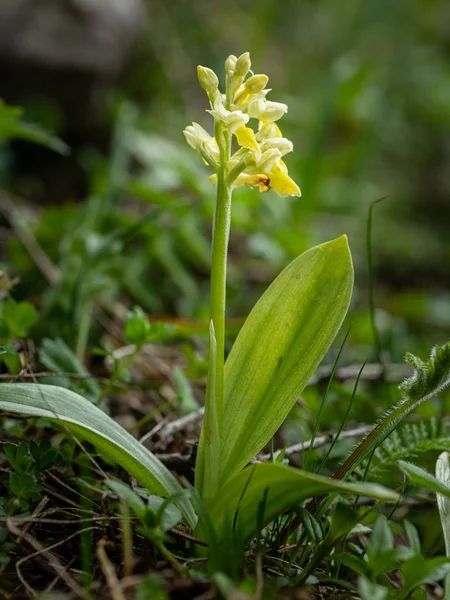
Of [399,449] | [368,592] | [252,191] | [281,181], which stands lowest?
[368,592]

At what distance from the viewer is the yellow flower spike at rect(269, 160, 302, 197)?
3.72 feet

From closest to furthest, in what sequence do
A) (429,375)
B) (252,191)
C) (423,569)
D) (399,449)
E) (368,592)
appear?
(368,592) → (423,569) → (429,375) → (399,449) → (252,191)

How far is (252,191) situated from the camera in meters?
2.49

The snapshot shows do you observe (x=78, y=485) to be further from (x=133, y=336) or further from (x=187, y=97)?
(x=187, y=97)

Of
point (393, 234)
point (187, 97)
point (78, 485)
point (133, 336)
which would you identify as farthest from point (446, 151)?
point (78, 485)

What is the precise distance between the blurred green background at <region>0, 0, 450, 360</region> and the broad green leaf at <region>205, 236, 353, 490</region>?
67 cm

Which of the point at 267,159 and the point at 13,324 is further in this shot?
the point at 13,324

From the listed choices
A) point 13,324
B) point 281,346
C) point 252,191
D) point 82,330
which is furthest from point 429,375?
point 252,191

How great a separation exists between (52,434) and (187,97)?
2.99 metres

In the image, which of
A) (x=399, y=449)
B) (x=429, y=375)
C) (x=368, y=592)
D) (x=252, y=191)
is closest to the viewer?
(x=368, y=592)

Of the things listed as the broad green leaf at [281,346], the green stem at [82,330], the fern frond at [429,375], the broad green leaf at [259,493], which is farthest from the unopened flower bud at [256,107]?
the green stem at [82,330]

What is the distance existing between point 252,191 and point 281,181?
1373 millimetres

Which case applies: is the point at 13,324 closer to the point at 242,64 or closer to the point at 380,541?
the point at 242,64

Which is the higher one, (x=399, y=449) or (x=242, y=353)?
(x=242, y=353)
